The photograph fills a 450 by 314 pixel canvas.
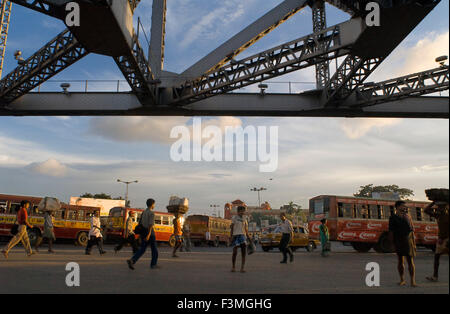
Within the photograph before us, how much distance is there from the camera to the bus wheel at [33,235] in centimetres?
1751

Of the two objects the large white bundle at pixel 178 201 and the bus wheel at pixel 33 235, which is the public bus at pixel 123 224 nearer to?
the bus wheel at pixel 33 235

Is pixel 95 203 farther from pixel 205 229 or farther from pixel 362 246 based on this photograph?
pixel 362 246

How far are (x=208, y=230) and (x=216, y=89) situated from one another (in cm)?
1476

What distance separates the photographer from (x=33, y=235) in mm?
17734

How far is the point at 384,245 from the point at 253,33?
13660mm

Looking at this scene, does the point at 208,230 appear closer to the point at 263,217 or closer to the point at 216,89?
the point at 216,89

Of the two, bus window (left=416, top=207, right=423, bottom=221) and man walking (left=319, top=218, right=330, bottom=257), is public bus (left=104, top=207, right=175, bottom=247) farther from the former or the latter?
bus window (left=416, top=207, right=423, bottom=221)

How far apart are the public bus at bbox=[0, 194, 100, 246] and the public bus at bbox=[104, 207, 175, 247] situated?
167 centimetres

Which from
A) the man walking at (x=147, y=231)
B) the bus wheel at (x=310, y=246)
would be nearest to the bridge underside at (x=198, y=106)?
the bus wheel at (x=310, y=246)

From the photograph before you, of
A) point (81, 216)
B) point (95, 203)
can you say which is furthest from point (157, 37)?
point (95, 203)

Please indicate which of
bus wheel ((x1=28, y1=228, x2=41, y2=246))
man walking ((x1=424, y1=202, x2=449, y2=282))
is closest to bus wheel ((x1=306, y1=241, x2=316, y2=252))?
man walking ((x1=424, y1=202, x2=449, y2=282))

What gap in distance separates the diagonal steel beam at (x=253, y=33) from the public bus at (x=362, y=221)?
983cm
